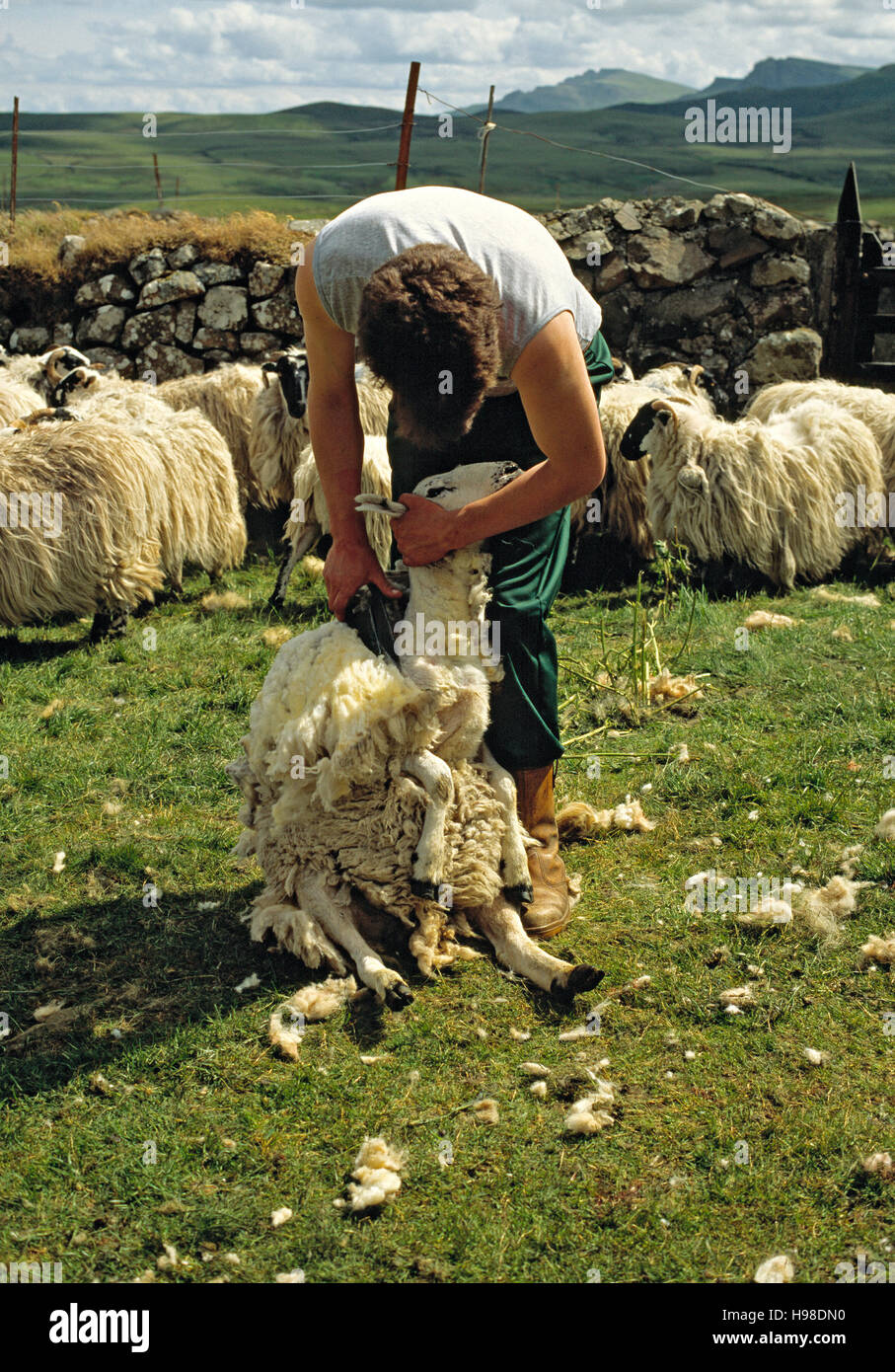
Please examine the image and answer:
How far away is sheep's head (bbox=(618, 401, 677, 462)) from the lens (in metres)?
6.64

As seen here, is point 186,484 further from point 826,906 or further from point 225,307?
point 826,906

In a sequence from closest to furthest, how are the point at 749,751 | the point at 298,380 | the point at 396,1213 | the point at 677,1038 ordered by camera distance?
1. the point at 396,1213
2. the point at 677,1038
3. the point at 749,751
4. the point at 298,380

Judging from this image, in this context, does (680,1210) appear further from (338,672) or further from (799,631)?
(799,631)

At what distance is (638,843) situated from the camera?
3.73m

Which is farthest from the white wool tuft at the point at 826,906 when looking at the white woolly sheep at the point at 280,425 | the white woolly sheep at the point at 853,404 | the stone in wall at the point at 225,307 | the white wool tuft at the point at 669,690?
the stone in wall at the point at 225,307

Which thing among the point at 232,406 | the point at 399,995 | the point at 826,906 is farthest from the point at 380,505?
the point at 232,406

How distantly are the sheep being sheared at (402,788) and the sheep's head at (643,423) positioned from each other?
3.94 metres

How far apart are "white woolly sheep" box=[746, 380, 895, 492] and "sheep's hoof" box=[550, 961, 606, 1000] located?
5.38m

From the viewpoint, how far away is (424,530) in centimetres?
288

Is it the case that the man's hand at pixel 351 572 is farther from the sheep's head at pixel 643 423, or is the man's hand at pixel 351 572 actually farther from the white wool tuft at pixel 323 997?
the sheep's head at pixel 643 423

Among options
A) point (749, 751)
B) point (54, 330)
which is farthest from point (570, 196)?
point (749, 751)

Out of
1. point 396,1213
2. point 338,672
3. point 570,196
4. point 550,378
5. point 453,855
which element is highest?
point 570,196

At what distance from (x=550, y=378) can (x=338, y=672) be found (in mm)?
929

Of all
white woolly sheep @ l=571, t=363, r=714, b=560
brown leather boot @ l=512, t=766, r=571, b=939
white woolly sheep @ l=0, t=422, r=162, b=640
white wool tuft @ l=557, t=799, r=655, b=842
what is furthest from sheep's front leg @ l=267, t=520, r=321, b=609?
brown leather boot @ l=512, t=766, r=571, b=939
